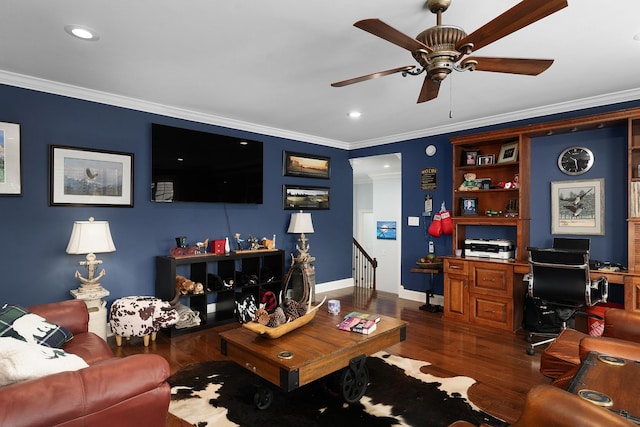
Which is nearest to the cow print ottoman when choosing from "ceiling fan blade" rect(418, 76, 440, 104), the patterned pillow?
the patterned pillow

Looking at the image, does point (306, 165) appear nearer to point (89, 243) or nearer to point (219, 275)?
point (219, 275)

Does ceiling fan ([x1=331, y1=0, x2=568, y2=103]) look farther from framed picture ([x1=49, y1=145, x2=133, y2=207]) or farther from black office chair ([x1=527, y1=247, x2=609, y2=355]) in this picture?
framed picture ([x1=49, y1=145, x2=133, y2=207])

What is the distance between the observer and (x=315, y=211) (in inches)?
238

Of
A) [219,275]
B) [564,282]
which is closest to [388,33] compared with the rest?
[564,282]

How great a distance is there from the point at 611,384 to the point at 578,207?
339 centimetres

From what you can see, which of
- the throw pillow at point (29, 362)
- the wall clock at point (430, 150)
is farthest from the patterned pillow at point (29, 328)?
the wall clock at point (430, 150)

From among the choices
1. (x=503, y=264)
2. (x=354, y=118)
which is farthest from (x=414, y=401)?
(x=354, y=118)

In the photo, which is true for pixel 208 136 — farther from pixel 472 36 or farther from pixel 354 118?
pixel 472 36

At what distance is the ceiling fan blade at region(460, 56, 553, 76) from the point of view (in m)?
2.05

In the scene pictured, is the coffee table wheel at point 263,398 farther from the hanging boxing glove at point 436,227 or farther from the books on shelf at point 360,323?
the hanging boxing glove at point 436,227

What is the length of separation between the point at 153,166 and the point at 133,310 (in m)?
1.62

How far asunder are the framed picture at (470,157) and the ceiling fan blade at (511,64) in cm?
265

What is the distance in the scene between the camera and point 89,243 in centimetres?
324

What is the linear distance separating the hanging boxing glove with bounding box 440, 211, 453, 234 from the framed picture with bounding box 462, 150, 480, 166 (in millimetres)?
729
